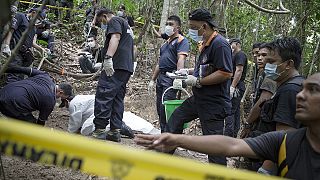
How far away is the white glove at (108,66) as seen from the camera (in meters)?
5.14

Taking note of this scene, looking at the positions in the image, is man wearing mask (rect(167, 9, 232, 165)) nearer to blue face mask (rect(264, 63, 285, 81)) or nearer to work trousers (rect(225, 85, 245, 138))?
blue face mask (rect(264, 63, 285, 81))

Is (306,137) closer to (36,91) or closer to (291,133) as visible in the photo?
(291,133)

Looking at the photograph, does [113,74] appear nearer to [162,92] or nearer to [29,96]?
[162,92]

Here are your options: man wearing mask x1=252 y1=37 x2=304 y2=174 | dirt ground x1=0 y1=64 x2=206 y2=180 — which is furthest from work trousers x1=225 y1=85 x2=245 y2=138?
man wearing mask x1=252 y1=37 x2=304 y2=174

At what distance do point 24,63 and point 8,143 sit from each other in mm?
5578

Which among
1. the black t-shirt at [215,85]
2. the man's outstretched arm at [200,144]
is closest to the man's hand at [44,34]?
the black t-shirt at [215,85]

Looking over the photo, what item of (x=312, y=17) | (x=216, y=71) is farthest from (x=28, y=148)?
(x=312, y=17)

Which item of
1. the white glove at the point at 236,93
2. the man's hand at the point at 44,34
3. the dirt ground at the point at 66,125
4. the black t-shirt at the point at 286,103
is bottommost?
the dirt ground at the point at 66,125

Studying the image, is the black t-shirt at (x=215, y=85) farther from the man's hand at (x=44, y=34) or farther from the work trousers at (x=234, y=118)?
the man's hand at (x=44, y=34)

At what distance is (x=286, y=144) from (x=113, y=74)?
3413 mm

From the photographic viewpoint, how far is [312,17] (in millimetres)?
7375

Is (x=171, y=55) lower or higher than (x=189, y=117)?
higher

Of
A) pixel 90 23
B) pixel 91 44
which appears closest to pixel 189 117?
pixel 91 44

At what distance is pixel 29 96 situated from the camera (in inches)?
174
